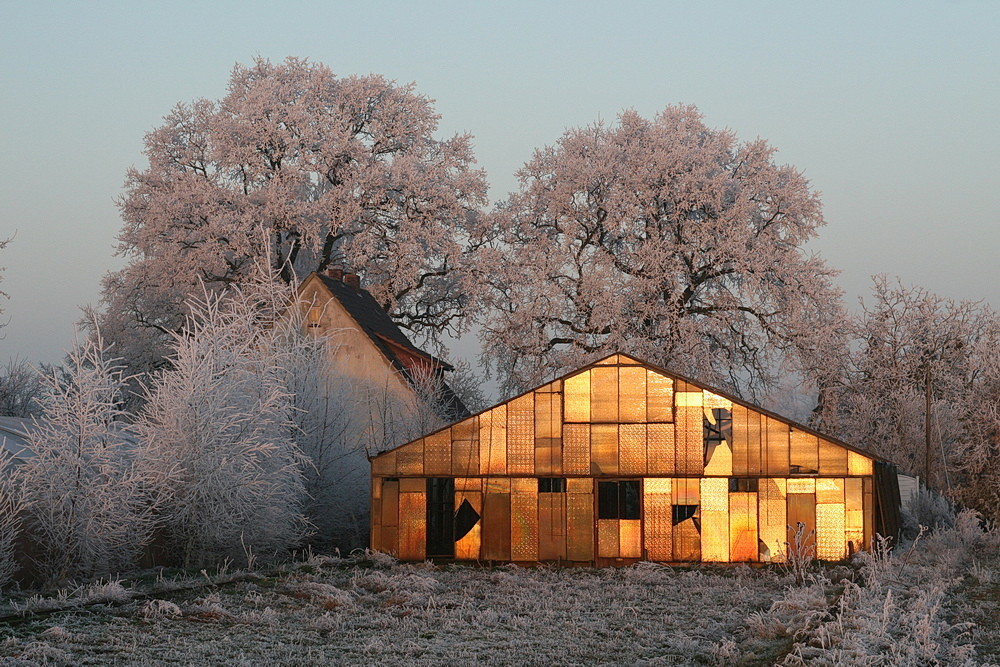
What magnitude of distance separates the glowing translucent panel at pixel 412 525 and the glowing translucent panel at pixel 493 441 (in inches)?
61.6

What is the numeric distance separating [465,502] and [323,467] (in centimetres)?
496

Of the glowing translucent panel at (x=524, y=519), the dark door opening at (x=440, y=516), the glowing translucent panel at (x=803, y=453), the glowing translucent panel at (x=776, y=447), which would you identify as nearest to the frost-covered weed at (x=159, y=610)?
the dark door opening at (x=440, y=516)

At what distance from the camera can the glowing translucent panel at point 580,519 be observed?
2845cm

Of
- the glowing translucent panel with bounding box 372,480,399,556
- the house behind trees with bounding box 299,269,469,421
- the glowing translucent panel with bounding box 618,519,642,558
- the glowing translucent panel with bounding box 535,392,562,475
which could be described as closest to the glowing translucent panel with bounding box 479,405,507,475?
the glowing translucent panel with bounding box 535,392,562,475

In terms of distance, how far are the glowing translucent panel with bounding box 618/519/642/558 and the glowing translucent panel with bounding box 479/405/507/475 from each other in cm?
294

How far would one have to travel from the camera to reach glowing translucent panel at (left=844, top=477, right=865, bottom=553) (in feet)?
90.5

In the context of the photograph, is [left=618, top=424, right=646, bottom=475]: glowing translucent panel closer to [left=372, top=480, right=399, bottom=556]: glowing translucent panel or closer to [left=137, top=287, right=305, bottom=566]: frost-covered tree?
[left=372, top=480, right=399, bottom=556]: glowing translucent panel

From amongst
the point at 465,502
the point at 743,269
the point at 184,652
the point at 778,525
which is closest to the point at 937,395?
the point at 743,269

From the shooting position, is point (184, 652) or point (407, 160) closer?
point (184, 652)

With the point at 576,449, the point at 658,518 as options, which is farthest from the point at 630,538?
the point at 576,449

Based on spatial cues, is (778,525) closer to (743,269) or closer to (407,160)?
(743,269)

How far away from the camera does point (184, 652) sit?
53.6 ft

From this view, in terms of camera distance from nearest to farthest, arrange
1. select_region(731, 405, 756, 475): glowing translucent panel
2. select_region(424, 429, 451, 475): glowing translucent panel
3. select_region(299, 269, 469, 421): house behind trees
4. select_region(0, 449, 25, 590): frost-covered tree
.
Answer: select_region(0, 449, 25, 590): frost-covered tree → select_region(731, 405, 756, 475): glowing translucent panel → select_region(424, 429, 451, 475): glowing translucent panel → select_region(299, 269, 469, 421): house behind trees

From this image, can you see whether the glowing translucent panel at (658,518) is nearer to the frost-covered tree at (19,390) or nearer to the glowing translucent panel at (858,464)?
the glowing translucent panel at (858,464)
